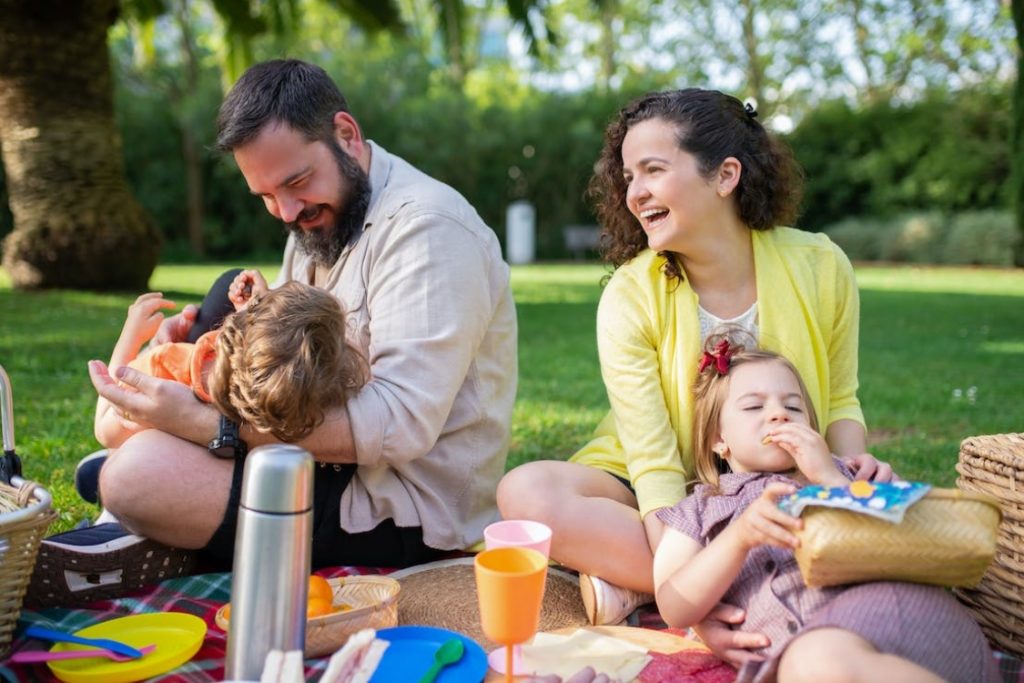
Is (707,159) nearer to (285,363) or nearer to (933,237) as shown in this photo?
(285,363)

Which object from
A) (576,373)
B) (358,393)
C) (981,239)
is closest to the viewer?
(358,393)

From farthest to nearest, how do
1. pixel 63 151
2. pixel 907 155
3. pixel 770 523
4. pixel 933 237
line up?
pixel 907 155, pixel 933 237, pixel 63 151, pixel 770 523

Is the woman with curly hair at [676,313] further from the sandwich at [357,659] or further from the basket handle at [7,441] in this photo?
the basket handle at [7,441]

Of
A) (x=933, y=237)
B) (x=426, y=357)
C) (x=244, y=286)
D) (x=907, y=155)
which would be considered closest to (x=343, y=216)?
(x=244, y=286)

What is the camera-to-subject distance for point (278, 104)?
2.44 m

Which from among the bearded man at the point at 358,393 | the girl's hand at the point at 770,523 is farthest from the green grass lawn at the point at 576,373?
the girl's hand at the point at 770,523

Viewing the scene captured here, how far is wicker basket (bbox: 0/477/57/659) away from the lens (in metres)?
1.83

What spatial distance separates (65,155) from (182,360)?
7.32m

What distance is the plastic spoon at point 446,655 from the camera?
193 cm

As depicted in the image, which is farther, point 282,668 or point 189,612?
point 189,612

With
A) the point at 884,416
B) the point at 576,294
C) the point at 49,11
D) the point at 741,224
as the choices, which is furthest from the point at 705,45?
the point at 741,224

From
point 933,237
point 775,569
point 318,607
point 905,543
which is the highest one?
point 933,237

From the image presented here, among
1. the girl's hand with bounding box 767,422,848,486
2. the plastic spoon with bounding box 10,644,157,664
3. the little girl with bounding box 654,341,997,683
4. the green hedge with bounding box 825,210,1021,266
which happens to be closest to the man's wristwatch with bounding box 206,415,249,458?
the plastic spoon with bounding box 10,644,157,664

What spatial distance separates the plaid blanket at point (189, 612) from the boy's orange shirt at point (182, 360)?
1.77 feet
